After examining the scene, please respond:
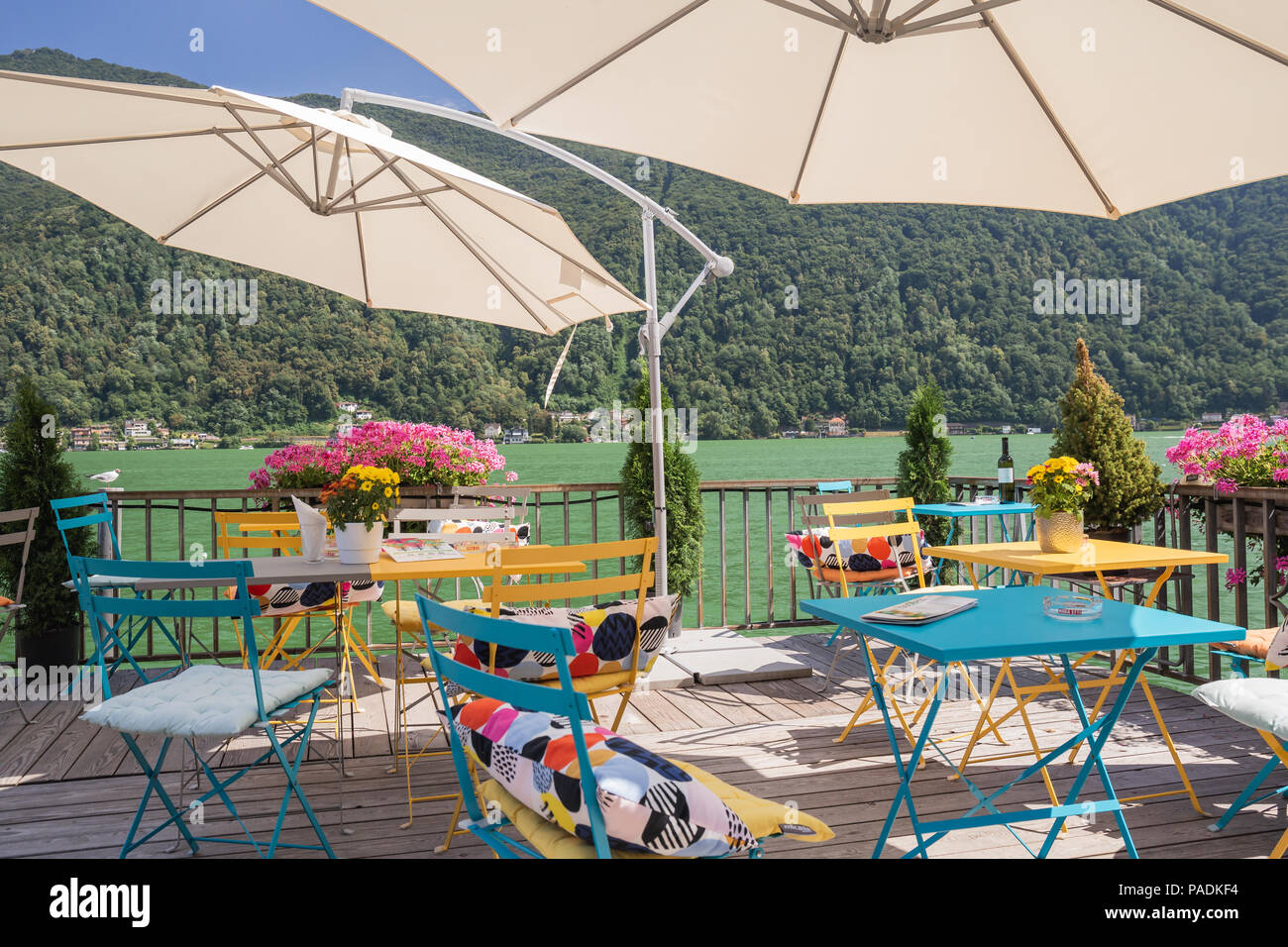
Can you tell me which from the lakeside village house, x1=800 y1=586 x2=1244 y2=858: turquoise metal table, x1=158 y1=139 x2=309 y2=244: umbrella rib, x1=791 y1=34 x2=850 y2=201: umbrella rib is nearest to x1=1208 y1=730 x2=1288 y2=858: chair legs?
x1=800 y1=586 x2=1244 y2=858: turquoise metal table

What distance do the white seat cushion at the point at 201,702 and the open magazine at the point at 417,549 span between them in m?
0.60

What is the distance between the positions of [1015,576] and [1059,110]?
2.24 m

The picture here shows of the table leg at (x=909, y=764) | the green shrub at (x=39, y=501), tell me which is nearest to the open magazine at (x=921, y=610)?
the table leg at (x=909, y=764)

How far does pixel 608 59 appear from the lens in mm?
3330

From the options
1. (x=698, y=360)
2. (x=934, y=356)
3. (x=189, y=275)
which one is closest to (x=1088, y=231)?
(x=934, y=356)

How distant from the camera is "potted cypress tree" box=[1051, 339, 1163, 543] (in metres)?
5.20

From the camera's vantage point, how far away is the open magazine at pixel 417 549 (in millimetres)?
3330

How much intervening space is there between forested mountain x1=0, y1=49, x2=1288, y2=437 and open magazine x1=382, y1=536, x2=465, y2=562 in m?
20.8

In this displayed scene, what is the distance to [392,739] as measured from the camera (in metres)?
3.87

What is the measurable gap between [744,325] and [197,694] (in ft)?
99.4

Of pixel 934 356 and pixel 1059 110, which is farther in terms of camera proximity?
pixel 934 356

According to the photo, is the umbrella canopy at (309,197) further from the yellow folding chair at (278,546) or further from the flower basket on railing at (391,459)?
the yellow folding chair at (278,546)

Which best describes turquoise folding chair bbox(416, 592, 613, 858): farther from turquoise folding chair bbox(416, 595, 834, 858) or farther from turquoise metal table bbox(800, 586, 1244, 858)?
turquoise metal table bbox(800, 586, 1244, 858)
